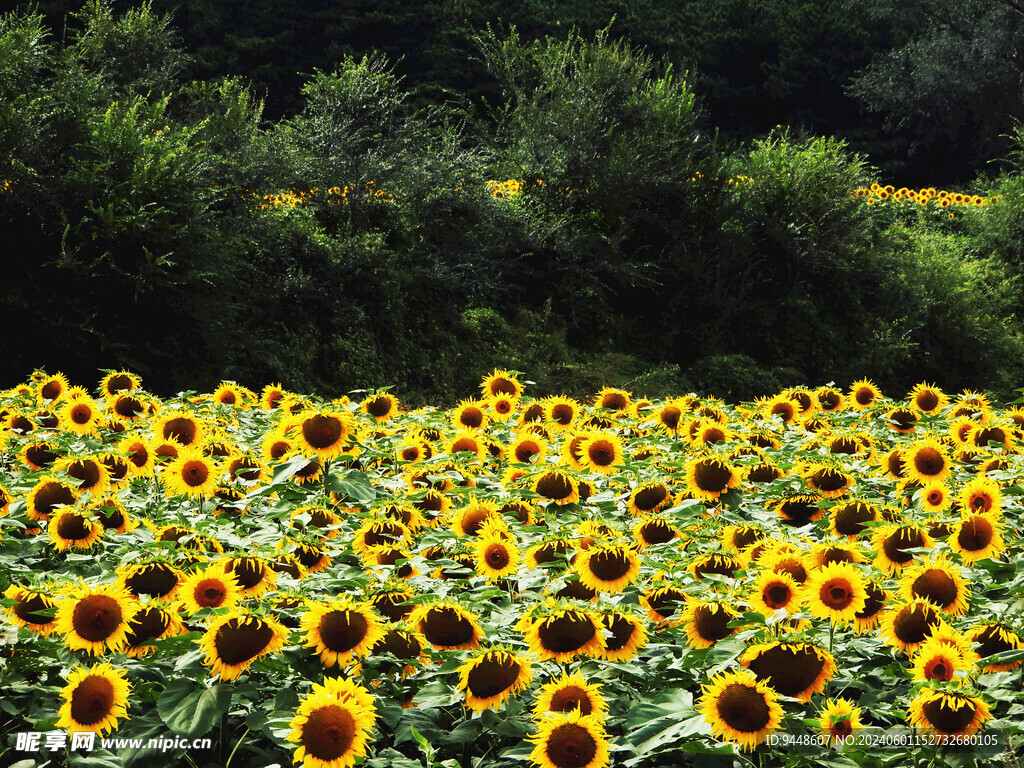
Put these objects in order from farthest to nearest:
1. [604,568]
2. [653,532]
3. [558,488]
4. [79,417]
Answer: [79,417] → [558,488] → [653,532] → [604,568]

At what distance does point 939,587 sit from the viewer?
1962mm

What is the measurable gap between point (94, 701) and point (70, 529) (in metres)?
0.85

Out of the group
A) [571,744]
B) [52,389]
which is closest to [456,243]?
[52,389]

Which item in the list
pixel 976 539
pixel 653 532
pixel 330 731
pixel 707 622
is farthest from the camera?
pixel 653 532

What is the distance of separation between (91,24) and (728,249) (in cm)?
941

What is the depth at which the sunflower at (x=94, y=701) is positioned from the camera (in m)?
1.65

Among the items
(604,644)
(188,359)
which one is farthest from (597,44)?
(604,644)

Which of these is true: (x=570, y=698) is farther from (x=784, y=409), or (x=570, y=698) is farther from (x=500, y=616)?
(x=784, y=409)

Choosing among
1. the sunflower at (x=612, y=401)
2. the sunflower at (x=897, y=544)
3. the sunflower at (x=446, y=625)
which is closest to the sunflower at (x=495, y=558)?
the sunflower at (x=446, y=625)

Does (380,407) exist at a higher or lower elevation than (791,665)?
lower

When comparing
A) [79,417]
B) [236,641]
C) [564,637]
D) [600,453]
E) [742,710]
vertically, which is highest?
[742,710]

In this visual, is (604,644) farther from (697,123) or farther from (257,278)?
(697,123)

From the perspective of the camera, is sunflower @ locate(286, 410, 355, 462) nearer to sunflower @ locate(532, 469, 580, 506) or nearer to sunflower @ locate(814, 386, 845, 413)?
sunflower @ locate(532, 469, 580, 506)

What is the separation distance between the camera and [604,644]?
1812mm
